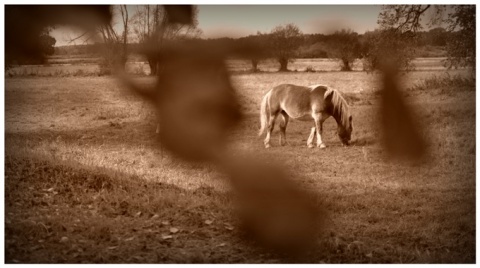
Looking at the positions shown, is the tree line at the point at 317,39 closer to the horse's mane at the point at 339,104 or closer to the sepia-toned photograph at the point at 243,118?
the sepia-toned photograph at the point at 243,118

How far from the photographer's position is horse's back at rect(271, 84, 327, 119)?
4.75 metres

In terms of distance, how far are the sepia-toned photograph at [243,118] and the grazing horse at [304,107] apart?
0.04ft

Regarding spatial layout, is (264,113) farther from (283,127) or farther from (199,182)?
(199,182)

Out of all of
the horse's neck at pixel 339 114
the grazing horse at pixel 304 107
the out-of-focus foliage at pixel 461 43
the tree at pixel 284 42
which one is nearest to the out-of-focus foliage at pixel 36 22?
the tree at pixel 284 42

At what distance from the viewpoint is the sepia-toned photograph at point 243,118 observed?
14.9 ft

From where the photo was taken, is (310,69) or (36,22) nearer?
(36,22)

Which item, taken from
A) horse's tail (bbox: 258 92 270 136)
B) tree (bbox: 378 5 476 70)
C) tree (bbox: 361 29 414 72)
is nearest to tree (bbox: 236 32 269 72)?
horse's tail (bbox: 258 92 270 136)

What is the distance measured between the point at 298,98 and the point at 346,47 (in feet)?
1.91

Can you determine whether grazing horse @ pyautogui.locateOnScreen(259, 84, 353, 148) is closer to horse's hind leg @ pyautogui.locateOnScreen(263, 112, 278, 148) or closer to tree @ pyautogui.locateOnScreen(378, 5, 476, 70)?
horse's hind leg @ pyautogui.locateOnScreen(263, 112, 278, 148)

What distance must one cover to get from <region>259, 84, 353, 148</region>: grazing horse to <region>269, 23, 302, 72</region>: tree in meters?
0.22

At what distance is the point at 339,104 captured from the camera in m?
4.71

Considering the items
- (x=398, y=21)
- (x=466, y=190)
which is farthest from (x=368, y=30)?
(x=466, y=190)

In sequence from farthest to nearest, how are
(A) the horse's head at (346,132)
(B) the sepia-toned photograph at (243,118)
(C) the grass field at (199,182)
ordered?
(A) the horse's head at (346,132)
(B) the sepia-toned photograph at (243,118)
(C) the grass field at (199,182)

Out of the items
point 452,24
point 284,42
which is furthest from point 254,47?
point 452,24
